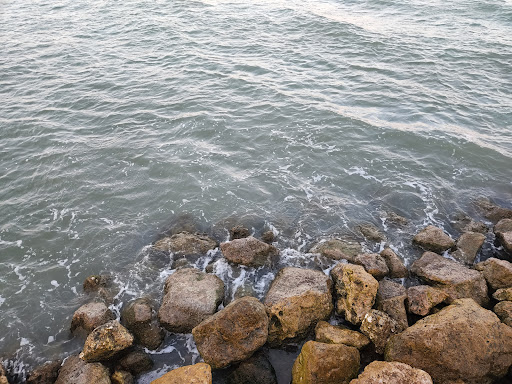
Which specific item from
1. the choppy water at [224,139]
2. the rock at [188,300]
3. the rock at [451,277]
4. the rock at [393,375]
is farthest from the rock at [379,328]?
the rock at [188,300]

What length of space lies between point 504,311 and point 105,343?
9.32 metres

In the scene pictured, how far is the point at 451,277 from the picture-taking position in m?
9.86

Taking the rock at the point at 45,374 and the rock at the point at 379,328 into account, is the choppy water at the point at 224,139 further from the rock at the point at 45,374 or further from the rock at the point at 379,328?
the rock at the point at 379,328

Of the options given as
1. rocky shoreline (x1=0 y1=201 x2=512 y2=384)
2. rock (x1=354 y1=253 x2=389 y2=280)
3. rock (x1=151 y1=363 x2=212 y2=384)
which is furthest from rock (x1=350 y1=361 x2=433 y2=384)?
rock (x1=354 y1=253 x2=389 y2=280)

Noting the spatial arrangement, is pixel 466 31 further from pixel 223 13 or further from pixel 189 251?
pixel 189 251

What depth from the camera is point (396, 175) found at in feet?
50.3

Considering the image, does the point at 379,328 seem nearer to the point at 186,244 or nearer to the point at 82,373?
the point at 186,244

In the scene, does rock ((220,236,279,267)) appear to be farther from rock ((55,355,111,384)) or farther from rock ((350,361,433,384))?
rock ((350,361,433,384))

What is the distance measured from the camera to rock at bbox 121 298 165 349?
9.07 meters

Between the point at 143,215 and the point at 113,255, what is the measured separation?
6.84 ft

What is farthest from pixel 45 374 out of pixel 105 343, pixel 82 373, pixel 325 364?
pixel 325 364

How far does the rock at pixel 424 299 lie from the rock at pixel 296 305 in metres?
2.01

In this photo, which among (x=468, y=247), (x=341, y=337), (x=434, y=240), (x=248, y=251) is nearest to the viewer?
(x=341, y=337)

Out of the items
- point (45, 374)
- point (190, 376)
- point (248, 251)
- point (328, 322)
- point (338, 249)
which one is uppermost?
point (190, 376)
